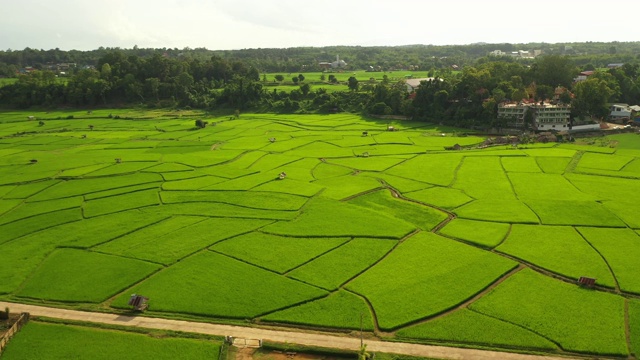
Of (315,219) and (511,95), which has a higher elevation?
(511,95)

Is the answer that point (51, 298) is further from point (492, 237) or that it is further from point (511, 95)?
point (511, 95)

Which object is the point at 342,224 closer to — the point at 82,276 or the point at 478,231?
the point at 478,231

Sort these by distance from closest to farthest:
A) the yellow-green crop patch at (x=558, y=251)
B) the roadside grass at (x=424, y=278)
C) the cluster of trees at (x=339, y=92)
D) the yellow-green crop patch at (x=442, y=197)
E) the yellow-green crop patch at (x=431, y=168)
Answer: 1. the roadside grass at (x=424, y=278)
2. the yellow-green crop patch at (x=558, y=251)
3. the yellow-green crop patch at (x=442, y=197)
4. the yellow-green crop patch at (x=431, y=168)
5. the cluster of trees at (x=339, y=92)

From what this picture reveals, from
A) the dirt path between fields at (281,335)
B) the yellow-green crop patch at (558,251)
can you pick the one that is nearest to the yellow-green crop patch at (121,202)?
the dirt path between fields at (281,335)

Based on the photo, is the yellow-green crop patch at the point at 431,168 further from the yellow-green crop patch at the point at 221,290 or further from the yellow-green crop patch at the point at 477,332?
the yellow-green crop patch at the point at 221,290

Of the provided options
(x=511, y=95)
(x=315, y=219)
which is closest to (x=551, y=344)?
(x=315, y=219)

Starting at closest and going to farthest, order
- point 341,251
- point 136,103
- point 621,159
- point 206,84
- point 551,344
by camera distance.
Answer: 1. point 551,344
2. point 341,251
3. point 621,159
4. point 136,103
5. point 206,84
